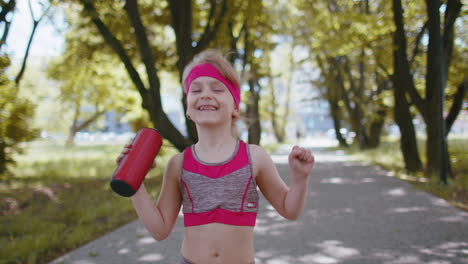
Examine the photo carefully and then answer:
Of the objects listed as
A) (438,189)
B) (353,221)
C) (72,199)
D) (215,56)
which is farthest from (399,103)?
(215,56)

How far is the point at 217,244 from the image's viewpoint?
1851mm

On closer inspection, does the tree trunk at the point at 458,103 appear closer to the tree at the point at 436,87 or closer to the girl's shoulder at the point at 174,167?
the tree at the point at 436,87

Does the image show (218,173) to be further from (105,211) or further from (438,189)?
(438,189)

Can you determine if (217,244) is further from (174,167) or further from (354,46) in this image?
(354,46)

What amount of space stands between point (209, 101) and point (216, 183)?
36 centimetres

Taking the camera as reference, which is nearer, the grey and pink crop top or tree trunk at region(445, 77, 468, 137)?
the grey and pink crop top

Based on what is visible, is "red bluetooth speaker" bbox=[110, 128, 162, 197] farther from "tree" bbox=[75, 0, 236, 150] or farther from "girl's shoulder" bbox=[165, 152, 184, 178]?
"tree" bbox=[75, 0, 236, 150]

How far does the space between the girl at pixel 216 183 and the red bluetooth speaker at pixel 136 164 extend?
0.22 ft

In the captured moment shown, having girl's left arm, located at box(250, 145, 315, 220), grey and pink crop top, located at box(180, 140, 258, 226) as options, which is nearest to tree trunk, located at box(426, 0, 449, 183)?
girl's left arm, located at box(250, 145, 315, 220)

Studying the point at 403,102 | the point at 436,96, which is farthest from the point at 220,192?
the point at 403,102

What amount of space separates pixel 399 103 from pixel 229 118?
1075cm

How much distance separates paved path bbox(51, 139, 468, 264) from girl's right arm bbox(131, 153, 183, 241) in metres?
2.51

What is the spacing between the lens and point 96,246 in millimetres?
4984

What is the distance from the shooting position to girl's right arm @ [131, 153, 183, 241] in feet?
6.21
